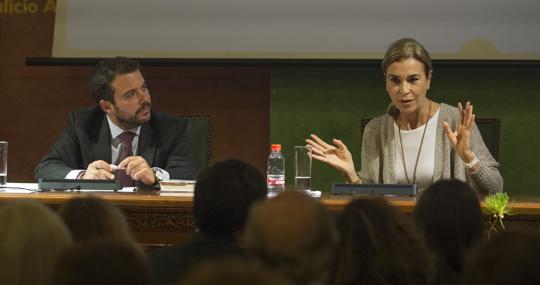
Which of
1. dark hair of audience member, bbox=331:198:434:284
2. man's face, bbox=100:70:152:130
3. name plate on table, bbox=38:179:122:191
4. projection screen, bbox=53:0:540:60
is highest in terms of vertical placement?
projection screen, bbox=53:0:540:60

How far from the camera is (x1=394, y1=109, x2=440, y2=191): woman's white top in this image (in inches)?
173

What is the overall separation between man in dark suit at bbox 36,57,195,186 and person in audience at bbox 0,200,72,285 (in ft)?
8.66

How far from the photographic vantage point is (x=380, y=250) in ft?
6.97

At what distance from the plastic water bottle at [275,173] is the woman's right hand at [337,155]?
17cm

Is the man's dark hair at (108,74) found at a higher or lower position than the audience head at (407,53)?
lower

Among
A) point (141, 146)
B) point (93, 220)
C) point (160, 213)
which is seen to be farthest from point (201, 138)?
point (93, 220)

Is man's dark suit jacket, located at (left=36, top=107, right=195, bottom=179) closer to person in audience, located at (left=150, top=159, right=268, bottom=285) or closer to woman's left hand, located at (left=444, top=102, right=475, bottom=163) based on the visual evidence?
woman's left hand, located at (left=444, top=102, right=475, bottom=163)

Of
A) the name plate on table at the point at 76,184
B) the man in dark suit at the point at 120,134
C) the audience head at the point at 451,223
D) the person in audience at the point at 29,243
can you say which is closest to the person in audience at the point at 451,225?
the audience head at the point at 451,223

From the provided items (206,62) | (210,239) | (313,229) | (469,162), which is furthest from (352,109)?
(313,229)

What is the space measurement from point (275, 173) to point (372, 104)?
148 cm

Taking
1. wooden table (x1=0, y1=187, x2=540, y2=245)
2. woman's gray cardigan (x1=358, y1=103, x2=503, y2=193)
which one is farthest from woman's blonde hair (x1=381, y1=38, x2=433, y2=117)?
wooden table (x1=0, y1=187, x2=540, y2=245)

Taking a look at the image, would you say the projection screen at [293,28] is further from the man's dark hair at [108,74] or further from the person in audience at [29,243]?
the person in audience at [29,243]

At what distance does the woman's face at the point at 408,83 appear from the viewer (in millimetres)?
4418

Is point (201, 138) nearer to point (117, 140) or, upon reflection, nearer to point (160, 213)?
point (117, 140)
